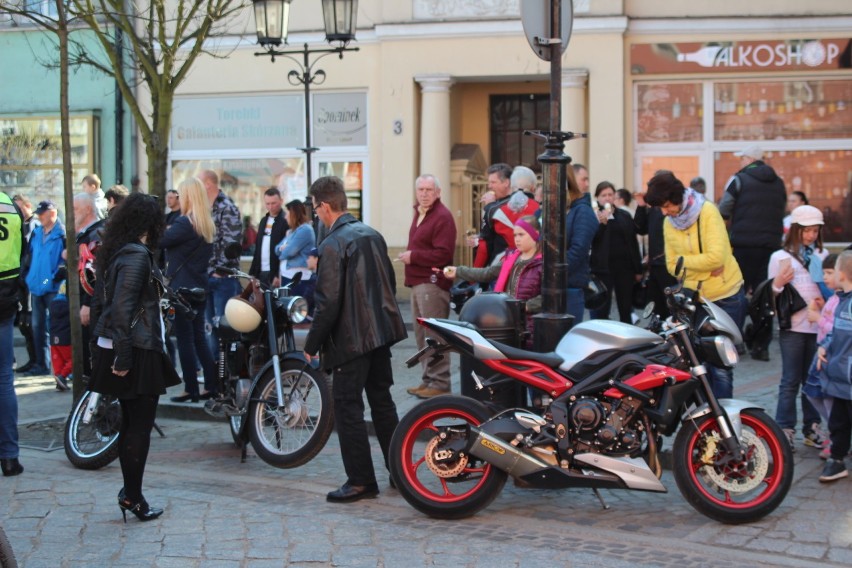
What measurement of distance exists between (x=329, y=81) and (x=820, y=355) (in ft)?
42.4

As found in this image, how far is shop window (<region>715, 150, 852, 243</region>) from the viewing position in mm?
17469

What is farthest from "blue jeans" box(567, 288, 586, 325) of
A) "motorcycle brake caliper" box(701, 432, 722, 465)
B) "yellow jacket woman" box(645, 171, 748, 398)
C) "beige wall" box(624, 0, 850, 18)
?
"beige wall" box(624, 0, 850, 18)

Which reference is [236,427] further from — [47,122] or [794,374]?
[47,122]

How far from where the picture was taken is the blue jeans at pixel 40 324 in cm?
1196

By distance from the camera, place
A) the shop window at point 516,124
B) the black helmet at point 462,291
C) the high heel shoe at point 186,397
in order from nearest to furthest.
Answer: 1. the black helmet at point 462,291
2. the high heel shoe at point 186,397
3. the shop window at point 516,124

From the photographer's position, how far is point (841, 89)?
17.3 meters

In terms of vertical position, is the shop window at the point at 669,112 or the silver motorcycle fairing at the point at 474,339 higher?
the shop window at the point at 669,112

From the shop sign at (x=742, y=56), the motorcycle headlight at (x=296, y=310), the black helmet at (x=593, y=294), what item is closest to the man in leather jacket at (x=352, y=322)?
the motorcycle headlight at (x=296, y=310)

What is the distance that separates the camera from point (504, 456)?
6.10 m

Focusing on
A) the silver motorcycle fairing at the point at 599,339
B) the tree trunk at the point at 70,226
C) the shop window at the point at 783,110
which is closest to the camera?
the silver motorcycle fairing at the point at 599,339

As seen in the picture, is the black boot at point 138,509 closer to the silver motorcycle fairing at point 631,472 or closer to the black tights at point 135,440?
the black tights at point 135,440

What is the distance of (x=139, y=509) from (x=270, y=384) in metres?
1.51

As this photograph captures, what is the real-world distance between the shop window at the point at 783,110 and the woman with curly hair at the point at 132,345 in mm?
12962

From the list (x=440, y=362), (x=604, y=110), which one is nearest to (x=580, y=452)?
(x=440, y=362)
